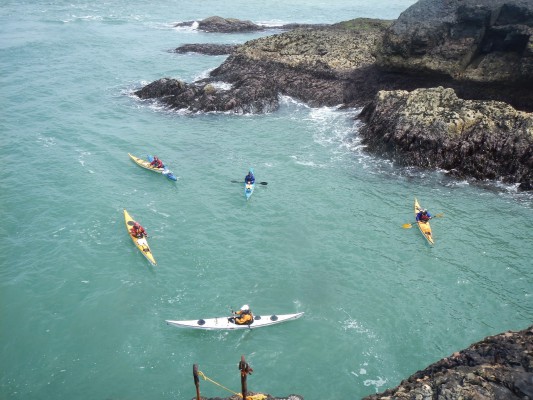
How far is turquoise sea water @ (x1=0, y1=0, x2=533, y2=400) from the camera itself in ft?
61.2

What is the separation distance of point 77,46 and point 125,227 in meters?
49.1

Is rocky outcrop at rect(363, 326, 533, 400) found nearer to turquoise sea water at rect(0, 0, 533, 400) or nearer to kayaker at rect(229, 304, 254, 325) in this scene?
turquoise sea water at rect(0, 0, 533, 400)

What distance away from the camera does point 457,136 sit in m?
33.1

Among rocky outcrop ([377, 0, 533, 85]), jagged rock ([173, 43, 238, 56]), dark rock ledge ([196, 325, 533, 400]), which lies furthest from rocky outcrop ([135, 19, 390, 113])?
dark rock ledge ([196, 325, 533, 400])

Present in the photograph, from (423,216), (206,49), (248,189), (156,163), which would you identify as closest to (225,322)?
(248,189)

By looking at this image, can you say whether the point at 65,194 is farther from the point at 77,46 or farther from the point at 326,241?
the point at 77,46

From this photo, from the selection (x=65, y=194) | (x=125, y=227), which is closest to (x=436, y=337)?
(x=125, y=227)

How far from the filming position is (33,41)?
2542 inches

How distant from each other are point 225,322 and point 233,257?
5220 millimetres

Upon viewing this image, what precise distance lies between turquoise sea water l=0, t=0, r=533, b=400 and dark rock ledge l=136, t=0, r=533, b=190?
6.89 ft

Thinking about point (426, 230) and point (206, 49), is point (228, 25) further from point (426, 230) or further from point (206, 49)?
point (426, 230)

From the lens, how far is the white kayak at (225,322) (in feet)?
64.7

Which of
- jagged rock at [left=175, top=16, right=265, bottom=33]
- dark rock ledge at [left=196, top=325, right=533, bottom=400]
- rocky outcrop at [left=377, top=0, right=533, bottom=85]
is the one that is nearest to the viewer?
dark rock ledge at [left=196, top=325, right=533, bottom=400]

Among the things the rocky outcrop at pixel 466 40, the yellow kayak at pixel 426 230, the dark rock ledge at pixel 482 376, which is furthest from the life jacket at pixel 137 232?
the rocky outcrop at pixel 466 40
